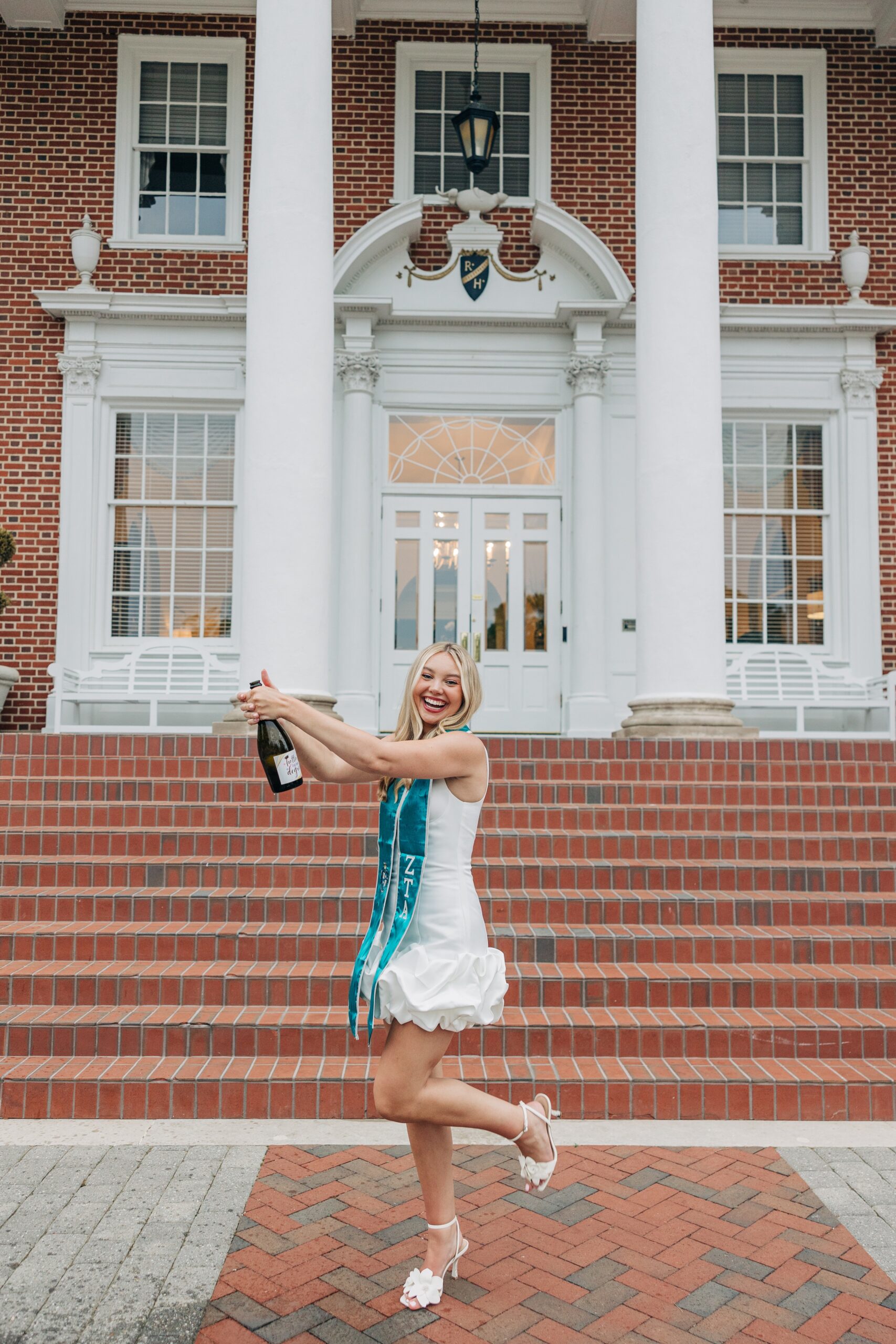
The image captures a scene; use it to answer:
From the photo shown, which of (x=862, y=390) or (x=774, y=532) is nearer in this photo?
(x=862, y=390)

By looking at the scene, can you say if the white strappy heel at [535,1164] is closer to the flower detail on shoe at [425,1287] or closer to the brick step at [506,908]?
the flower detail on shoe at [425,1287]

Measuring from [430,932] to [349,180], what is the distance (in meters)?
9.78

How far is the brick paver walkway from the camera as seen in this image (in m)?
2.65

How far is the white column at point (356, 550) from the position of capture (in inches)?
406

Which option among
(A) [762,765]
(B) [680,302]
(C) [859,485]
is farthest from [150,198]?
(A) [762,765]

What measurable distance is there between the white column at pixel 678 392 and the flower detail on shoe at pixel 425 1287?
16.9 feet

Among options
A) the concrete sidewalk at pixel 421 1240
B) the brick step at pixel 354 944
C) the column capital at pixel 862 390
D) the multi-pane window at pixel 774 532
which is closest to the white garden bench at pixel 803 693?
the multi-pane window at pixel 774 532

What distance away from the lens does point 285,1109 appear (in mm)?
4004

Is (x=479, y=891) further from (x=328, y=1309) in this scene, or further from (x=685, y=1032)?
(x=328, y=1309)

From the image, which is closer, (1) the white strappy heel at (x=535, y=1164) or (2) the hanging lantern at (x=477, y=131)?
(1) the white strappy heel at (x=535, y=1164)

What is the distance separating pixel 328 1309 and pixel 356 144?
34.7ft

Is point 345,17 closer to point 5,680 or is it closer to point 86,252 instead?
point 86,252

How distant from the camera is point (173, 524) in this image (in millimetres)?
10859

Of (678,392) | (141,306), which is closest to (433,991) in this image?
(678,392)
